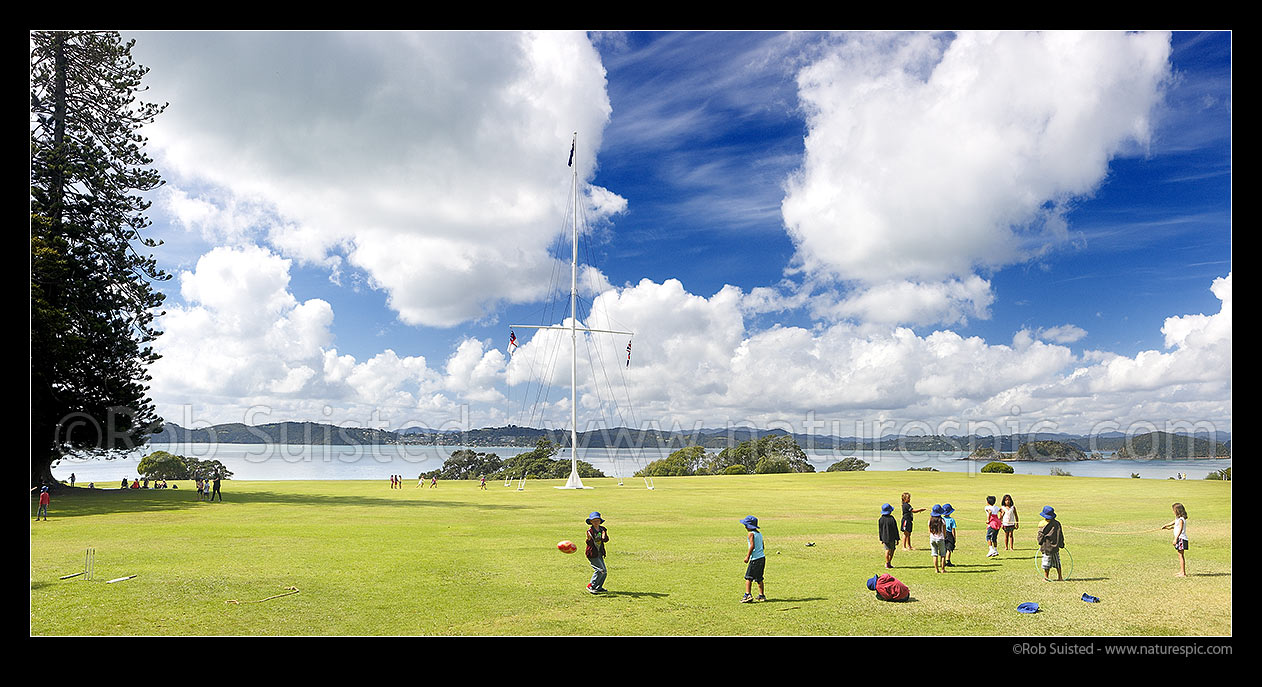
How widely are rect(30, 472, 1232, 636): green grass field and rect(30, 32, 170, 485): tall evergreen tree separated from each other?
922 cm

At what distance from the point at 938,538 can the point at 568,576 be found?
324 inches

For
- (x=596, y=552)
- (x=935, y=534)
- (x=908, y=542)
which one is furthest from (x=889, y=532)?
(x=596, y=552)

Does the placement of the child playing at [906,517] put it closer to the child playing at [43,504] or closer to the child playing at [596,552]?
the child playing at [596,552]

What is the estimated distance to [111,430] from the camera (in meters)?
38.8

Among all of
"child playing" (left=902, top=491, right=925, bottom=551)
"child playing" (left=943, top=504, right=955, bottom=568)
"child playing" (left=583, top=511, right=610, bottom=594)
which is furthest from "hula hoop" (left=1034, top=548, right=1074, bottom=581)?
"child playing" (left=583, top=511, right=610, bottom=594)

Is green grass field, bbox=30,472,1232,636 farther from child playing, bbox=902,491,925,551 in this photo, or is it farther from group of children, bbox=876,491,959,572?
child playing, bbox=902,491,925,551

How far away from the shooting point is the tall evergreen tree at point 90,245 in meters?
36.5

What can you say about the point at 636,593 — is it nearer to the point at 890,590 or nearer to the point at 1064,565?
the point at 890,590

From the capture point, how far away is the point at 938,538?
15703mm

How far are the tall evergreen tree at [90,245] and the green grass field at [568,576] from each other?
9.22 metres
